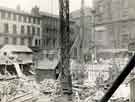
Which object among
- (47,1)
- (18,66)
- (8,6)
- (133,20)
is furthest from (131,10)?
(18,66)

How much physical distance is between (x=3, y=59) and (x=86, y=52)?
2309 mm

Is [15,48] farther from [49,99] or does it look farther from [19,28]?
[49,99]

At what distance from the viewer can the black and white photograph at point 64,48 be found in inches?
130

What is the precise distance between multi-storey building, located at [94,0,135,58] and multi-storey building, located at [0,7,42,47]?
173cm

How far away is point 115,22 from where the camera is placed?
3.49m

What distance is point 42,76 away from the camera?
4.80m

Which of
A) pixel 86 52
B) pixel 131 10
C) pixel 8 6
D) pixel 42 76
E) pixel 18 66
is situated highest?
pixel 8 6

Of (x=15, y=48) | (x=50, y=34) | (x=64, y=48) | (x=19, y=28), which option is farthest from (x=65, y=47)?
(x=15, y=48)

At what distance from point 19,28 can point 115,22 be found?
2396 millimetres

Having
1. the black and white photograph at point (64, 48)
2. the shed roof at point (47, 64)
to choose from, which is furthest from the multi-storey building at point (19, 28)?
the shed roof at point (47, 64)

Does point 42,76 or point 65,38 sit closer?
point 65,38

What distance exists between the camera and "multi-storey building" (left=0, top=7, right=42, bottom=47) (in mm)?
4020

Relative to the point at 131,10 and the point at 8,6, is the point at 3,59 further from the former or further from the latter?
the point at 131,10

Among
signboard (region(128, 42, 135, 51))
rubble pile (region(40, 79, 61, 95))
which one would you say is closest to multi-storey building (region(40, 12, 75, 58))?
rubble pile (region(40, 79, 61, 95))
